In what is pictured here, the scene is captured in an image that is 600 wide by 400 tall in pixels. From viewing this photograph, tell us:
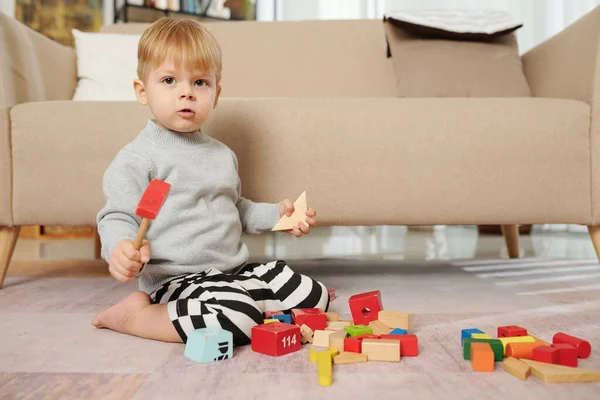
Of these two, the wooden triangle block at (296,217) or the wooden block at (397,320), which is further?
the wooden triangle block at (296,217)

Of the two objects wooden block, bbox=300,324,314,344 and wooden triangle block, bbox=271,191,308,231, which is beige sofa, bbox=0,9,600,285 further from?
wooden block, bbox=300,324,314,344

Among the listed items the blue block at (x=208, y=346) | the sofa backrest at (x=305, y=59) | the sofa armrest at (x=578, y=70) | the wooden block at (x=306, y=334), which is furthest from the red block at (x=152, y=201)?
the sofa backrest at (x=305, y=59)

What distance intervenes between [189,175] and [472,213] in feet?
2.02

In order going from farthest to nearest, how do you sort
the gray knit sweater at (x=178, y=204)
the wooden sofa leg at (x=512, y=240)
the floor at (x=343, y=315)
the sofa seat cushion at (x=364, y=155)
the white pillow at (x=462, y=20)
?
the wooden sofa leg at (x=512, y=240) < the white pillow at (x=462, y=20) < the sofa seat cushion at (x=364, y=155) < the gray knit sweater at (x=178, y=204) < the floor at (x=343, y=315)

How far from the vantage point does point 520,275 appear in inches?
54.3

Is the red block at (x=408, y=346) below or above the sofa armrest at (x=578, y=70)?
below

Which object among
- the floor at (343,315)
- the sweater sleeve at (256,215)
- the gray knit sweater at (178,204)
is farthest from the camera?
the sweater sleeve at (256,215)

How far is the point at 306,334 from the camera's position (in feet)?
2.55

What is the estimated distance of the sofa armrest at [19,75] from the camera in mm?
1188

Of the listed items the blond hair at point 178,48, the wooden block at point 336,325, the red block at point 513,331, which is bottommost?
the wooden block at point 336,325

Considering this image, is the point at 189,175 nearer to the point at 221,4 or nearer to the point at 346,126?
the point at 346,126

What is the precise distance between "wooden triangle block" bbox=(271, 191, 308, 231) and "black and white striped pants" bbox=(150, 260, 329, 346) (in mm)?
71

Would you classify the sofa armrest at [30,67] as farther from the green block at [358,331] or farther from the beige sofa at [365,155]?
the green block at [358,331]

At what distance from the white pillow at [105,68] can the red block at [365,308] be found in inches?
41.7
